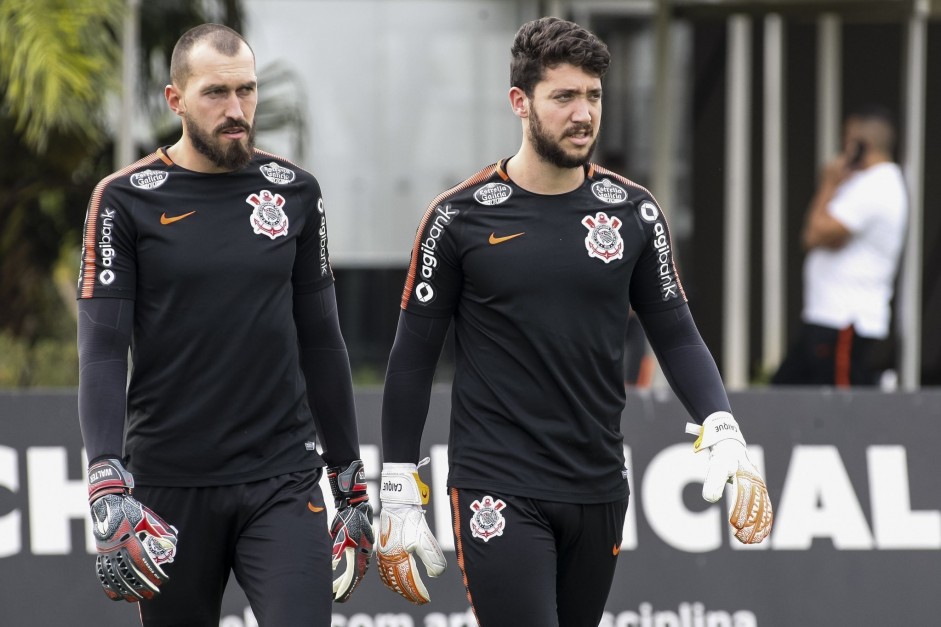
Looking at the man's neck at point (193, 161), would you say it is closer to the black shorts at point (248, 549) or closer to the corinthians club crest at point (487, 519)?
the black shorts at point (248, 549)

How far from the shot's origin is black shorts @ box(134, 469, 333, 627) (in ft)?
12.9

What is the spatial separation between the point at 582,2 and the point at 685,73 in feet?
4.79

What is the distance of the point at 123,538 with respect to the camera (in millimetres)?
3680

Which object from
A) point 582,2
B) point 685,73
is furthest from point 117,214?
point 685,73

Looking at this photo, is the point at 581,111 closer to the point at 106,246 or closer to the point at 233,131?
the point at 233,131

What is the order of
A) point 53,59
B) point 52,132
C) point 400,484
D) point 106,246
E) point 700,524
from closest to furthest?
point 106,246 < point 400,484 < point 700,524 < point 53,59 < point 52,132

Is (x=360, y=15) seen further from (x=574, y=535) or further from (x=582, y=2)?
(x=574, y=535)

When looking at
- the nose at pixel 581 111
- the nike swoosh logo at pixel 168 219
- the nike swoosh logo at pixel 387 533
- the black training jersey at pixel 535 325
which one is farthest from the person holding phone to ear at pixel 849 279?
the nike swoosh logo at pixel 168 219

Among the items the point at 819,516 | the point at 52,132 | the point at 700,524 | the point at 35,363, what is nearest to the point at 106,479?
the point at 700,524

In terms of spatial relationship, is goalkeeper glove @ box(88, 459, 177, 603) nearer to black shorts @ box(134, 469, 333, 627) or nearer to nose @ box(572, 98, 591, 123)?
black shorts @ box(134, 469, 333, 627)

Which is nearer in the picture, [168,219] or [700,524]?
[168,219]

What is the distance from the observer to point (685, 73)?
1170 cm

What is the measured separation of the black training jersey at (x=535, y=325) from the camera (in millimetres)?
4004

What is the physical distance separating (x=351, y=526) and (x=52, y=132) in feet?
19.8
